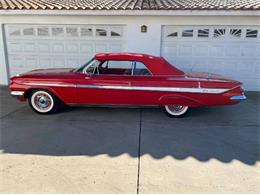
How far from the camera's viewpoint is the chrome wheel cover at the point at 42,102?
5910 mm

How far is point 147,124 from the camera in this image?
17.6 ft

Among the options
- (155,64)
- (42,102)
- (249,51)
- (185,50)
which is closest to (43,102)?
(42,102)

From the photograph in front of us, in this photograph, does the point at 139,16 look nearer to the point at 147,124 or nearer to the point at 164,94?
the point at 164,94

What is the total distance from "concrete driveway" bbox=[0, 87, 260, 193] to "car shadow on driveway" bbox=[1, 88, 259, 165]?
2cm

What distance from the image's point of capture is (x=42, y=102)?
5961 millimetres

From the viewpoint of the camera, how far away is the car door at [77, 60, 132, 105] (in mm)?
5586

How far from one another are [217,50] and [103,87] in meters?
4.68

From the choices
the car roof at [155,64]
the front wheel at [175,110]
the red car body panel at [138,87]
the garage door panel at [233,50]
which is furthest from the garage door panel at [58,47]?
the garage door panel at [233,50]

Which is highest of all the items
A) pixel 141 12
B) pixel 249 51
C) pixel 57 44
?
pixel 141 12

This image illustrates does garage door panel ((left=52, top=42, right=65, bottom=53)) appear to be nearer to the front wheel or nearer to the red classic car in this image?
the red classic car

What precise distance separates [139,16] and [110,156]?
556 cm

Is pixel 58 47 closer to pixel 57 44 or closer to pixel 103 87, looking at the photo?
pixel 57 44

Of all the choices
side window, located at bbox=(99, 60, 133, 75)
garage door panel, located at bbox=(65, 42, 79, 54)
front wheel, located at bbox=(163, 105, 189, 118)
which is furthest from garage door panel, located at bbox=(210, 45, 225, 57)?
garage door panel, located at bbox=(65, 42, 79, 54)

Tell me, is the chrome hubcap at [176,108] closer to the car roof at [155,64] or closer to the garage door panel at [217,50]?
the car roof at [155,64]
